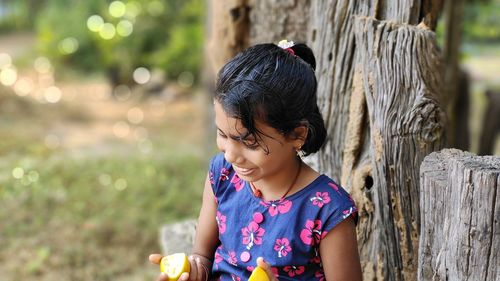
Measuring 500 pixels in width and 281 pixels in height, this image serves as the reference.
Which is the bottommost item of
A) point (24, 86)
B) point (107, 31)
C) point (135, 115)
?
point (135, 115)

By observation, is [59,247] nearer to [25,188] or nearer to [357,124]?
[25,188]

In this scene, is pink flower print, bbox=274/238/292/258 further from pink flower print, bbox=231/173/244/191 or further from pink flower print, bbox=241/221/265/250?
pink flower print, bbox=231/173/244/191

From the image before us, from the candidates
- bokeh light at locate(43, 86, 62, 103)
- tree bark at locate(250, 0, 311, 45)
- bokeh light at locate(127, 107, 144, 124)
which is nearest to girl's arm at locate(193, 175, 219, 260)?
tree bark at locate(250, 0, 311, 45)

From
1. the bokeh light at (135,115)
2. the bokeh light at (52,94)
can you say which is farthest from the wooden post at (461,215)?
the bokeh light at (52,94)

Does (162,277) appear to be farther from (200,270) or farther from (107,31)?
(107,31)

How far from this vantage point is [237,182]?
209 centimetres

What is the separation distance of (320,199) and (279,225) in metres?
0.14

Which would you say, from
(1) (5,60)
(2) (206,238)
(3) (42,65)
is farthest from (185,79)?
(2) (206,238)

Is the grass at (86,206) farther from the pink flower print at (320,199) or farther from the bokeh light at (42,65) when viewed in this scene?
the bokeh light at (42,65)

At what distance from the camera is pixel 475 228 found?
168cm

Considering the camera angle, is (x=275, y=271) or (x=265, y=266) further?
(x=275, y=271)

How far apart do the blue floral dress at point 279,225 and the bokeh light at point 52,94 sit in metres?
8.45

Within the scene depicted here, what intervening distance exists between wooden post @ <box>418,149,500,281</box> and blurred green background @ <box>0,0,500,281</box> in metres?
2.73

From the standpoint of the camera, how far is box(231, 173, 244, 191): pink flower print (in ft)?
6.81
